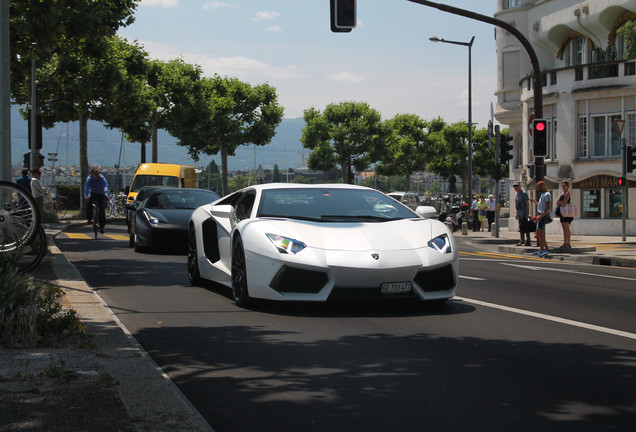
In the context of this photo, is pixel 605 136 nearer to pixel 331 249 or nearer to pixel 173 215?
pixel 173 215

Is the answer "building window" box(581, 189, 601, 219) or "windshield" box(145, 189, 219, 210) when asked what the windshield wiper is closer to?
"windshield" box(145, 189, 219, 210)

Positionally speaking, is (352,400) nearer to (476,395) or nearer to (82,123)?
(476,395)

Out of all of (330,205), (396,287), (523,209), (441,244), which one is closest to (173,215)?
(330,205)

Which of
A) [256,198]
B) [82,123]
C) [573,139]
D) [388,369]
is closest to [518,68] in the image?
[573,139]

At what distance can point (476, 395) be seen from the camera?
481cm

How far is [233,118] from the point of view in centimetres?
7775

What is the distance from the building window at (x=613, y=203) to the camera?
1289 inches

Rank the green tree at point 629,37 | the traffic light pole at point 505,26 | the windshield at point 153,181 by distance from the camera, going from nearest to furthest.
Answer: the traffic light pole at point 505,26
the green tree at point 629,37
the windshield at point 153,181

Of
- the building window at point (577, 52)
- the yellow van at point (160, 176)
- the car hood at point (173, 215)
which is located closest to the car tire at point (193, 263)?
the car hood at point (173, 215)

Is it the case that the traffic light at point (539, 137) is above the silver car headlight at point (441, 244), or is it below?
above

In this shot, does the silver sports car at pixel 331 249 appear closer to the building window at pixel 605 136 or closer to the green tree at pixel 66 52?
the green tree at pixel 66 52

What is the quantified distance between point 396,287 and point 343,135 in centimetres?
9101

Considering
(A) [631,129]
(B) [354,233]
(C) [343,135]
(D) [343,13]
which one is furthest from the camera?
(C) [343,135]

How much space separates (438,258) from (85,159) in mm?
36549
